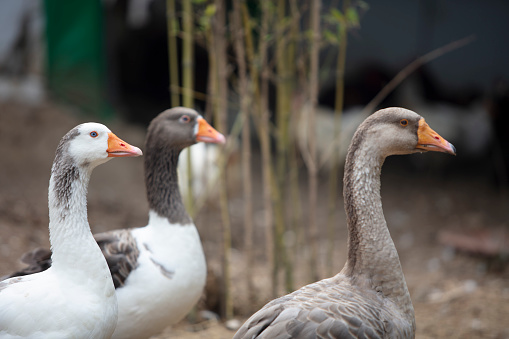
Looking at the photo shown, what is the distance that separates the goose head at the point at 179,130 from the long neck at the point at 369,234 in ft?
4.46

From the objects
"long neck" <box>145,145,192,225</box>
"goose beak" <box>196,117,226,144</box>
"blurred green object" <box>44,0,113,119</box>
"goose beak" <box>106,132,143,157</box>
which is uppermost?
"blurred green object" <box>44,0,113,119</box>

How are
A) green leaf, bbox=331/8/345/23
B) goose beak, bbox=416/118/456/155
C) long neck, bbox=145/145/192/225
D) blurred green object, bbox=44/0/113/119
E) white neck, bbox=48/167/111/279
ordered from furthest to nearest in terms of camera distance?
blurred green object, bbox=44/0/113/119, green leaf, bbox=331/8/345/23, long neck, bbox=145/145/192/225, goose beak, bbox=416/118/456/155, white neck, bbox=48/167/111/279

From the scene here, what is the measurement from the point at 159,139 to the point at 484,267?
170 inches

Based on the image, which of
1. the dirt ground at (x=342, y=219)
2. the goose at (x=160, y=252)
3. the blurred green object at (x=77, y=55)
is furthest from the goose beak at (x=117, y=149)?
the blurred green object at (x=77, y=55)

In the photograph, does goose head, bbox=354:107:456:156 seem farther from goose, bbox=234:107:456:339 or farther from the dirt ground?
the dirt ground

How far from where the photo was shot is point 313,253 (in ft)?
15.1

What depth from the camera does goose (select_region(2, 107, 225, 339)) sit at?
350 cm

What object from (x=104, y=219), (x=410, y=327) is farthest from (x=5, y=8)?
(x=410, y=327)

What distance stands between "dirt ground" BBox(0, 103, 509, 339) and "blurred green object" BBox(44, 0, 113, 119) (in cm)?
34

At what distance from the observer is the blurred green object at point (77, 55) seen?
945 centimetres

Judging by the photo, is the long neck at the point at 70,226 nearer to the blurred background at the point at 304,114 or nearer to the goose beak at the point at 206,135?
the goose beak at the point at 206,135

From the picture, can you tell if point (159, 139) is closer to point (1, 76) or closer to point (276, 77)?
point (276, 77)

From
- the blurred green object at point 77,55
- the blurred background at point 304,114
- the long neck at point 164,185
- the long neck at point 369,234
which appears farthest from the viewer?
the blurred green object at point 77,55

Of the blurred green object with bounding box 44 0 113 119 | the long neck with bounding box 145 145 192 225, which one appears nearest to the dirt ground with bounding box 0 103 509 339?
the blurred green object with bounding box 44 0 113 119
